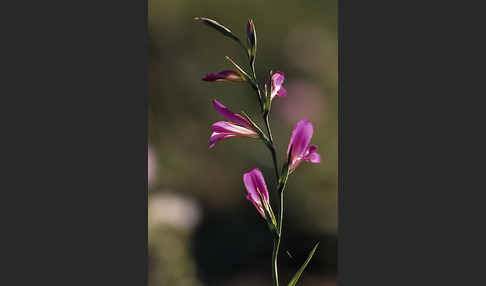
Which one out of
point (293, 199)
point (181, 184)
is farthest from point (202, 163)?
point (293, 199)

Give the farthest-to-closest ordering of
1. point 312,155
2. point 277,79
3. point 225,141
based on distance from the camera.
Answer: point 225,141 → point 277,79 → point 312,155

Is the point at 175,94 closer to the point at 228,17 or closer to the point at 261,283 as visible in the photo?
the point at 228,17

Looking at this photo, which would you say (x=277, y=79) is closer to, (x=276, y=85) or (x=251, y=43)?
(x=276, y=85)

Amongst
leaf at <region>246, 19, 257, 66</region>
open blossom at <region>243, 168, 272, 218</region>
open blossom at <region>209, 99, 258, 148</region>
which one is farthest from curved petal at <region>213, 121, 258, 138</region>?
leaf at <region>246, 19, 257, 66</region>

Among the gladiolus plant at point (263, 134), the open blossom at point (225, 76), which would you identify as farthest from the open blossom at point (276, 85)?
the open blossom at point (225, 76)

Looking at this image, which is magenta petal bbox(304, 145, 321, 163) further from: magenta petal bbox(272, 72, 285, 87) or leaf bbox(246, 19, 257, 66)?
leaf bbox(246, 19, 257, 66)

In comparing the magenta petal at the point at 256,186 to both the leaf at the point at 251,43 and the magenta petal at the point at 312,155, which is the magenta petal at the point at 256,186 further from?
the leaf at the point at 251,43

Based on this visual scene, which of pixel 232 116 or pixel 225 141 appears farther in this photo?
pixel 225 141

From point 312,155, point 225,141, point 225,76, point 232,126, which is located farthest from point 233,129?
point 225,141
